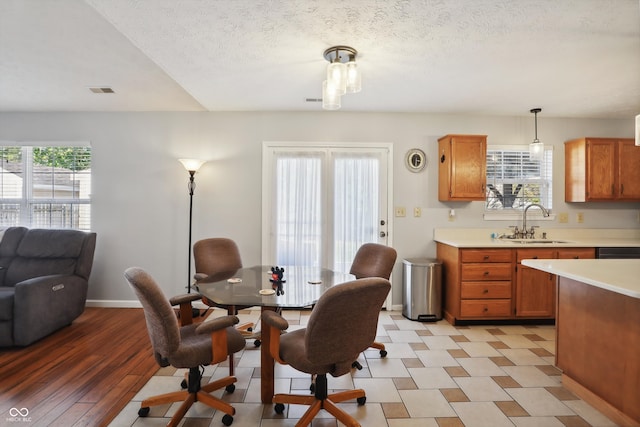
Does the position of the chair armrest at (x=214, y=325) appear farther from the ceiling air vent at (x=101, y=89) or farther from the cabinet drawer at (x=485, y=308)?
the ceiling air vent at (x=101, y=89)

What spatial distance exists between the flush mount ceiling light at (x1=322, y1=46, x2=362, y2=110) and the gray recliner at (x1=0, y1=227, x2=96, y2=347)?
10.4 feet

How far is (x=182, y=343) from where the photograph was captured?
1.89 m

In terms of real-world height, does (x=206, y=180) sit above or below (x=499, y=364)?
above

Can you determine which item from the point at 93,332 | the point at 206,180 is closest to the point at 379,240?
the point at 206,180

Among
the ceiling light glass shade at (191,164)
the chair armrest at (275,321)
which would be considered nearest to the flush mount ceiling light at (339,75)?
the chair armrest at (275,321)

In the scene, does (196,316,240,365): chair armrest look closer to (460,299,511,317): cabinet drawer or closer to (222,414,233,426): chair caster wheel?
(222,414,233,426): chair caster wheel

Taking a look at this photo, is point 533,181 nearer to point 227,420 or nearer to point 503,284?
point 503,284

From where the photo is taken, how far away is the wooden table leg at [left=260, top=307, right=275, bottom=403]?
2.06 m

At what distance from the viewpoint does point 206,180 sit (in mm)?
4004

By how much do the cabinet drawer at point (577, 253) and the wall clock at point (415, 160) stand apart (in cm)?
177

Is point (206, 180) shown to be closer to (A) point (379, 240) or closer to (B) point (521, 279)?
(A) point (379, 240)

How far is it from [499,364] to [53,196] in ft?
17.6

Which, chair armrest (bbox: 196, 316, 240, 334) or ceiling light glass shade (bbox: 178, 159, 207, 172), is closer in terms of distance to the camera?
chair armrest (bbox: 196, 316, 240, 334)

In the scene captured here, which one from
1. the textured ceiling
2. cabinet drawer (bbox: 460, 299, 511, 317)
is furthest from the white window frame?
cabinet drawer (bbox: 460, 299, 511, 317)
